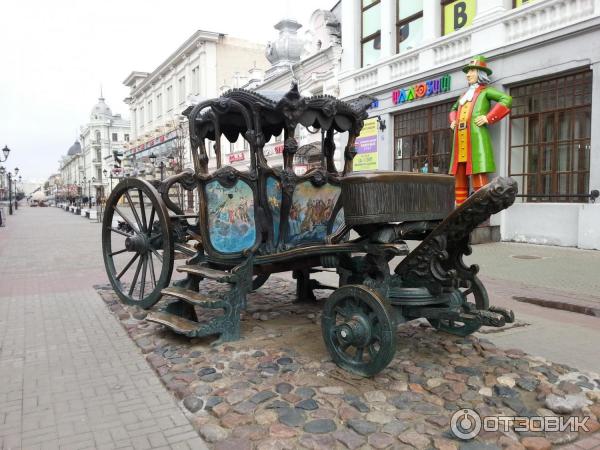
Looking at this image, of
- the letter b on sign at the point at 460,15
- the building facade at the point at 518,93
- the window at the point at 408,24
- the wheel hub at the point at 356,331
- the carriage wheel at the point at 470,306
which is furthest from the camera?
the window at the point at 408,24

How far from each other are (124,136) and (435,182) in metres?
89.8

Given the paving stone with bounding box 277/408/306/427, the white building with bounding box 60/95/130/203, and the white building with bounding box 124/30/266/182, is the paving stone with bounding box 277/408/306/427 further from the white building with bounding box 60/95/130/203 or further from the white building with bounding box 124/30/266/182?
the white building with bounding box 60/95/130/203

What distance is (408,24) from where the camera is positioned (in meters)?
14.7

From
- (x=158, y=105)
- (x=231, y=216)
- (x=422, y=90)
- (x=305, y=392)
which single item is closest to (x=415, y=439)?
(x=305, y=392)

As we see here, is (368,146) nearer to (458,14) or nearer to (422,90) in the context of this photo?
(422,90)

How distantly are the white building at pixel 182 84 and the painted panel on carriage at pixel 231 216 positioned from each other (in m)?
25.1

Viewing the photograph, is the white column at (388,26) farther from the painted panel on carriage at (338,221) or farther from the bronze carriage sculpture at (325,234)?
the painted panel on carriage at (338,221)

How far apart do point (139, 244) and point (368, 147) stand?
36.8 ft

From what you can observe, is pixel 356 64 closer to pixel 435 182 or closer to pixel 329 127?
pixel 329 127

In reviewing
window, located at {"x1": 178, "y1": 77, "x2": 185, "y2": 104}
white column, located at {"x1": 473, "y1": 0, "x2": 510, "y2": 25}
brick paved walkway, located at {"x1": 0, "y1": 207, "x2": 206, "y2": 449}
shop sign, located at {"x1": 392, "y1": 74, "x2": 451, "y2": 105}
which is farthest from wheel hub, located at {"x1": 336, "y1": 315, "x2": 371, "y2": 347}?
window, located at {"x1": 178, "y1": 77, "x2": 185, "y2": 104}

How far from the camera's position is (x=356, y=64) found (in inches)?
659

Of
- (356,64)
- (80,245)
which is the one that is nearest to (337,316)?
(80,245)

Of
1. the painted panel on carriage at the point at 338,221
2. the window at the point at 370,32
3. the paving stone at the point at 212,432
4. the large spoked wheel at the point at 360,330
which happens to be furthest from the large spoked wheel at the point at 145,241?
the window at the point at 370,32

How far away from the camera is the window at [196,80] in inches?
1385
